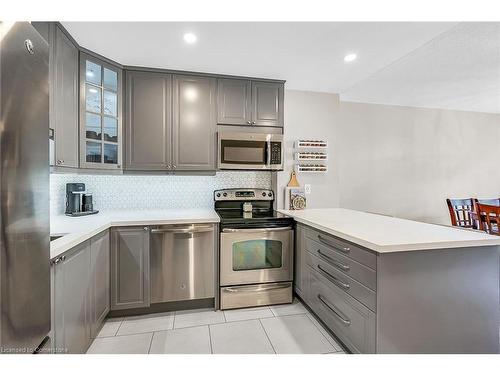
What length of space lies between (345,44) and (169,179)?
7.26 feet

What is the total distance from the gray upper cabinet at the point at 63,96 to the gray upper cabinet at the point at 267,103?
1664 mm

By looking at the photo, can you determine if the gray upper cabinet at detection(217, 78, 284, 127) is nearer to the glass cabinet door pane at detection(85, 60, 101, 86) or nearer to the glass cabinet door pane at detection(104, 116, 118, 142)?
the glass cabinet door pane at detection(104, 116, 118, 142)

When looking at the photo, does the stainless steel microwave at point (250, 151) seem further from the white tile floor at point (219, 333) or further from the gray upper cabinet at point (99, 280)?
the white tile floor at point (219, 333)

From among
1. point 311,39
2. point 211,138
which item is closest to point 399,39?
point 311,39

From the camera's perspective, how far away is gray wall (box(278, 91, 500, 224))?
3949 mm

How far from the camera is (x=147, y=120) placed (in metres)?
2.50

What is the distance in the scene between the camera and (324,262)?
6.56 feet

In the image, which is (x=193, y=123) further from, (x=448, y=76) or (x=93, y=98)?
(x=448, y=76)

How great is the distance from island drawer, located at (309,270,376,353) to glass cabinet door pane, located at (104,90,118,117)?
7.96 feet

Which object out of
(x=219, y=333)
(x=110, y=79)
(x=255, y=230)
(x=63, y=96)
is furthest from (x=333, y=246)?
(x=110, y=79)

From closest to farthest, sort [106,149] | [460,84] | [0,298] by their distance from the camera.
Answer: [0,298] → [106,149] → [460,84]

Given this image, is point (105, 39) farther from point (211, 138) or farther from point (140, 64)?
point (211, 138)

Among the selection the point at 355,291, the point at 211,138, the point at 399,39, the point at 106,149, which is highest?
the point at 399,39

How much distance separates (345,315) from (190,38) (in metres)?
2.37
